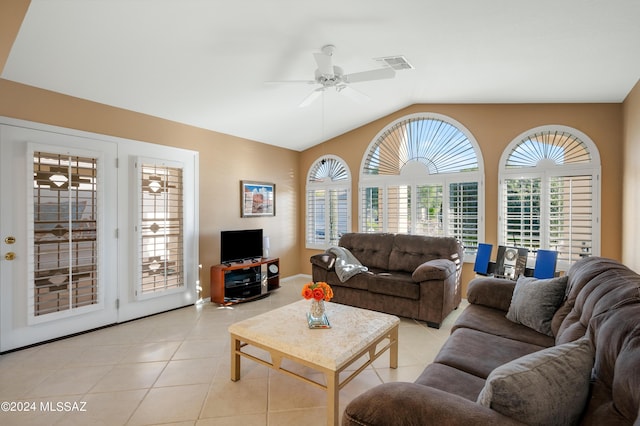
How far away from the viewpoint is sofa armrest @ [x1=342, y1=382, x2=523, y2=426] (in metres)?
0.98

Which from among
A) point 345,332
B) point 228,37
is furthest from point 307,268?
point 228,37

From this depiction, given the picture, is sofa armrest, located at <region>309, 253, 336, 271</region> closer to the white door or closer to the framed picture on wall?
the framed picture on wall

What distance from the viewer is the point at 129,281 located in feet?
12.0

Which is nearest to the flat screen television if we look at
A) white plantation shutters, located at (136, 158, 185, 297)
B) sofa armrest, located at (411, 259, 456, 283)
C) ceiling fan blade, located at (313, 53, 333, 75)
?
white plantation shutters, located at (136, 158, 185, 297)

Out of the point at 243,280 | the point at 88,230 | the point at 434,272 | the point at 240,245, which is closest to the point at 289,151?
the point at 240,245

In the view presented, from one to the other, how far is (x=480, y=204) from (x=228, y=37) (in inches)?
148

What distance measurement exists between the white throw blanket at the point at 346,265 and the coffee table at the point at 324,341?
127cm

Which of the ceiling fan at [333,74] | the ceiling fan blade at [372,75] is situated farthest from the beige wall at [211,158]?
the ceiling fan blade at [372,75]

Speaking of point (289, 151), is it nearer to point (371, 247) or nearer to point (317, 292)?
point (371, 247)

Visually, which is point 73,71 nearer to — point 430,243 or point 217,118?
point 217,118

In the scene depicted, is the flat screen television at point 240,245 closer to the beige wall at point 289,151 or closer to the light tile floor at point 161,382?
the beige wall at point 289,151

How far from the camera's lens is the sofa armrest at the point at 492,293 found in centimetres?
256

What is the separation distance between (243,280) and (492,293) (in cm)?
327

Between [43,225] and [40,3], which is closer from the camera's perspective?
[40,3]
